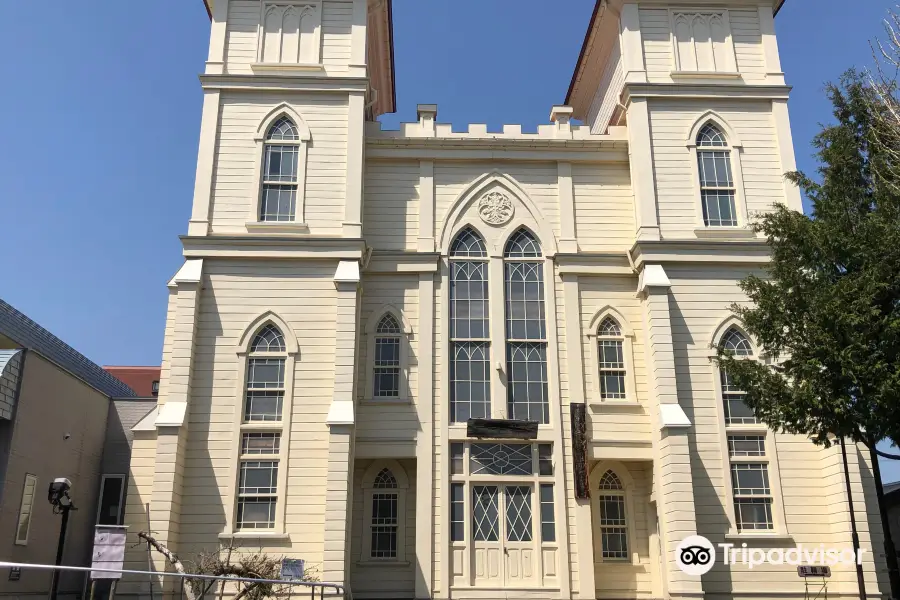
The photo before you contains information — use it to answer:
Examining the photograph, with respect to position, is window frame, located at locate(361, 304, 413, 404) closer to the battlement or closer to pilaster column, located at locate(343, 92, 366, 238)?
pilaster column, located at locate(343, 92, 366, 238)

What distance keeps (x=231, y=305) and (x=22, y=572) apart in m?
8.18

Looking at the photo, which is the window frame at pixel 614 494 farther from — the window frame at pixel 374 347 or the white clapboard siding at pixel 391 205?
the white clapboard siding at pixel 391 205

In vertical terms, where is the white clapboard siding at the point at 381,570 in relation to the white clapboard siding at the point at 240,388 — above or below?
below

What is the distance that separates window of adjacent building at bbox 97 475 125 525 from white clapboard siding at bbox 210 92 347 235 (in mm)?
8858

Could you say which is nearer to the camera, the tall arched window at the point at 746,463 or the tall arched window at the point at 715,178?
the tall arched window at the point at 746,463

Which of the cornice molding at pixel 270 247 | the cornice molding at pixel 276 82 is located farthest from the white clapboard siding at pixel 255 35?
the cornice molding at pixel 270 247

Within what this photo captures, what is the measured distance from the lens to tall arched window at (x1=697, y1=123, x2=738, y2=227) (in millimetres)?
22500

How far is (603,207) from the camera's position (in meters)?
23.5

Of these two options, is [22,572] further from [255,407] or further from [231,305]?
[231,305]

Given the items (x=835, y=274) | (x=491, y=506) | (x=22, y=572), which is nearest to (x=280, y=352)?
(x=491, y=506)

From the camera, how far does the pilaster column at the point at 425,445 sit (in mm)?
19969

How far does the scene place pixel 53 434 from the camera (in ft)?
71.7

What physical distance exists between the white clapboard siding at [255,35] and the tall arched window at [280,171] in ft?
6.81

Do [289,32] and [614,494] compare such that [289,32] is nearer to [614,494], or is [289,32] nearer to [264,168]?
[264,168]
